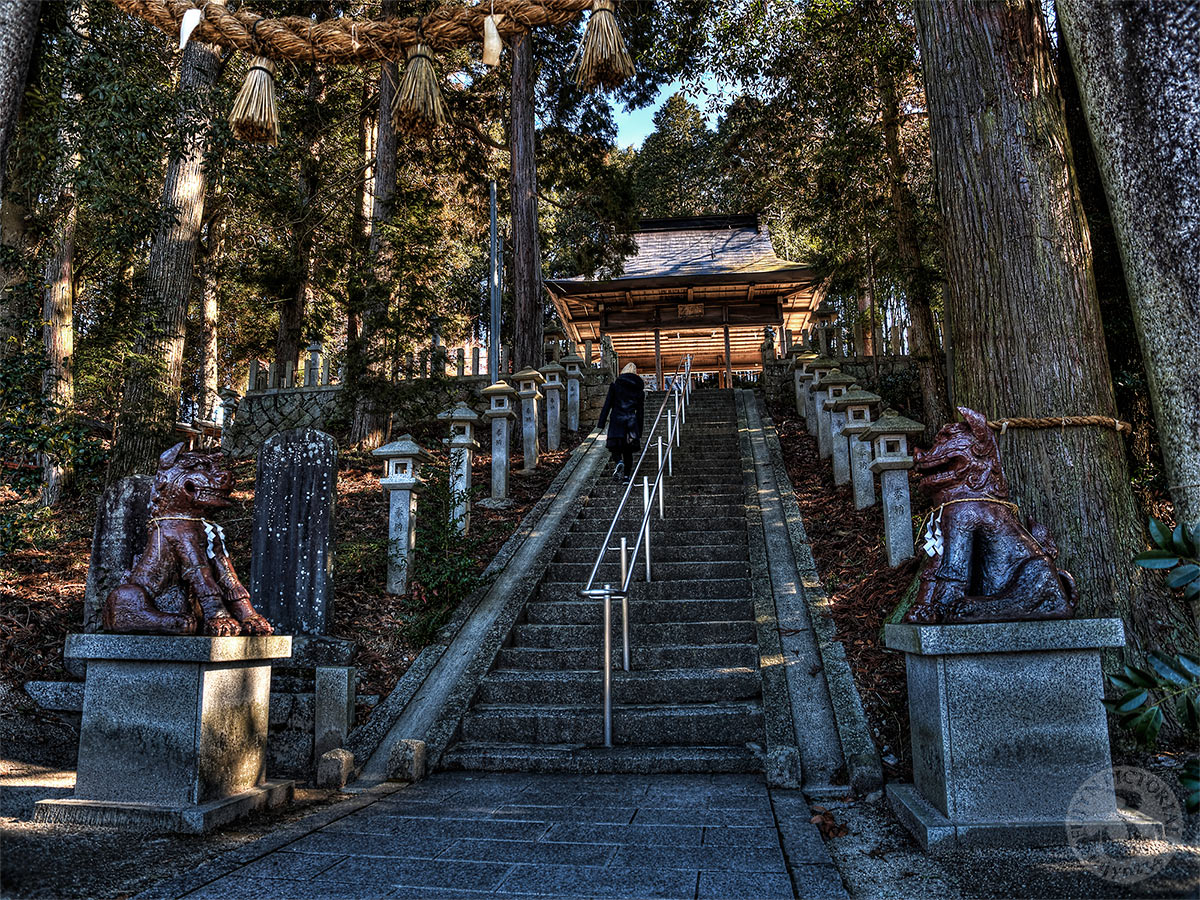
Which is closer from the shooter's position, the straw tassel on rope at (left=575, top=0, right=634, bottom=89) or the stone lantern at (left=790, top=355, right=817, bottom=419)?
the straw tassel on rope at (left=575, top=0, right=634, bottom=89)

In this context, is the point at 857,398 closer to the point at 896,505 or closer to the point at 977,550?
the point at 896,505

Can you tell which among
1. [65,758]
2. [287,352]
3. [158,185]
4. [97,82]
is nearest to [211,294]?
[287,352]

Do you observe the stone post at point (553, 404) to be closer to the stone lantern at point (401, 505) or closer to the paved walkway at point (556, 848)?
the stone lantern at point (401, 505)

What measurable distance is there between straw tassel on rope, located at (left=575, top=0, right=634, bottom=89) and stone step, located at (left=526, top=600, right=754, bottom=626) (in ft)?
12.9

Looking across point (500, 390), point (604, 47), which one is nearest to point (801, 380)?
point (500, 390)

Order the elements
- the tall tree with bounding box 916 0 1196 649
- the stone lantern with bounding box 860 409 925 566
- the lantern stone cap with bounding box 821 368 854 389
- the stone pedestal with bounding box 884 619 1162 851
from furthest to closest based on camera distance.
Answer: the lantern stone cap with bounding box 821 368 854 389 → the stone lantern with bounding box 860 409 925 566 → the tall tree with bounding box 916 0 1196 649 → the stone pedestal with bounding box 884 619 1162 851

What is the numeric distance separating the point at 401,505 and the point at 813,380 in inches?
263

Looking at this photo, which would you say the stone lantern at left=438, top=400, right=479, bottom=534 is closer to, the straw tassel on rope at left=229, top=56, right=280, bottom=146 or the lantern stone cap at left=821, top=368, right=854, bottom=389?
the straw tassel on rope at left=229, top=56, right=280, bottom=146

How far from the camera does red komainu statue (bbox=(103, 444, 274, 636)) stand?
3760 millimetres

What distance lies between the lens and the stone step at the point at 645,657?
18.6ft

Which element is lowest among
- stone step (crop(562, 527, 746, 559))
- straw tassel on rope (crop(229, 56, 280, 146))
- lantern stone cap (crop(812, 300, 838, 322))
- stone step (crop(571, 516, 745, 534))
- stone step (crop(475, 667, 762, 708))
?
stone step (crop(475, 667, 762, 708))

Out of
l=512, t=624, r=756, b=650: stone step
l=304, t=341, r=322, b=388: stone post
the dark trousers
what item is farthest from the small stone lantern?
l=512, t=624, r=756, b=650: stone step

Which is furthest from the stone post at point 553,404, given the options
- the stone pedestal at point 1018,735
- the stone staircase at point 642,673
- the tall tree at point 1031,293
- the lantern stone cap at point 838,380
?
the stone pedestal at point 1018,735

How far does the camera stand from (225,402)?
15.4 metres
